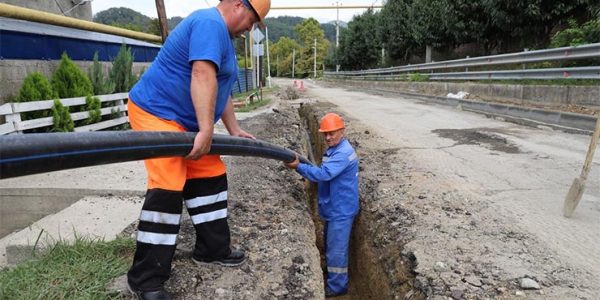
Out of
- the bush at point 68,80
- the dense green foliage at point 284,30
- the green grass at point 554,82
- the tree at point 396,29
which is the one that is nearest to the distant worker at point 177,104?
the bush at point 68,80

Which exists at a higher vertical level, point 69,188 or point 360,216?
point 69,188

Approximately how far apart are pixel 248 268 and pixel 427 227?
173 cm

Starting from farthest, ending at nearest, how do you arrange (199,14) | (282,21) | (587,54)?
(282,21) → (587,54) → (199,14)

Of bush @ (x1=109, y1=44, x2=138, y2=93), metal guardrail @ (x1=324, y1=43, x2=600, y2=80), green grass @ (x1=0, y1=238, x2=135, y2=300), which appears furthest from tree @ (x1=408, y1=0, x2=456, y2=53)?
green grass @ (x1=0, y1=238, x2=135, y2=300)

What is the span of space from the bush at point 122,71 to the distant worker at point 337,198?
5.37 m

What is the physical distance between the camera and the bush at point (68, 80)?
22.1 feet

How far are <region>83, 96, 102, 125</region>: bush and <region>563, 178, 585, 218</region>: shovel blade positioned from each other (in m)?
6.73

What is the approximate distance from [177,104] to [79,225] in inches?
67.4

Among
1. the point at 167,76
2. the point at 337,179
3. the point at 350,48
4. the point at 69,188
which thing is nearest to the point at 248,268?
the point at 167,76

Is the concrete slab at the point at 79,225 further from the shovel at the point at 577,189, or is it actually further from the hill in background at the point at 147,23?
the hill in background at the point at 147,23

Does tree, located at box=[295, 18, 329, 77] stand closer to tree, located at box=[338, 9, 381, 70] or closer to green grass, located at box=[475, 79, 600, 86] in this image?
tree, located at box=[338, 9, 381, 70]

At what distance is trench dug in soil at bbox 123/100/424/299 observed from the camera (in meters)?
2.73

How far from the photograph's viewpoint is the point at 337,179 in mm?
4777

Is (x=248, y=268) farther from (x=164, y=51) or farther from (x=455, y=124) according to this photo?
(x=455, y=124)
